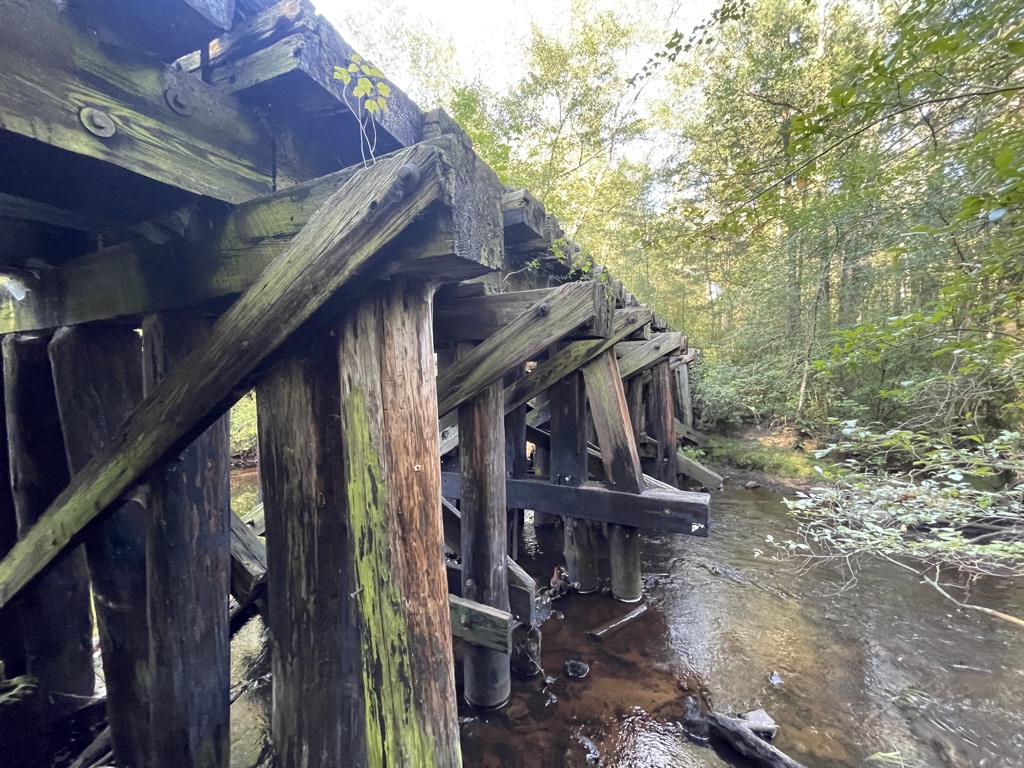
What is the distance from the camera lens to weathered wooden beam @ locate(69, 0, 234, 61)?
2.68ft

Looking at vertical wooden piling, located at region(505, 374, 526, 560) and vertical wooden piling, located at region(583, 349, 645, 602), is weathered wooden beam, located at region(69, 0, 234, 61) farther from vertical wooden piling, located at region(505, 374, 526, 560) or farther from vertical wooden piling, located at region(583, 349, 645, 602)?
vertical wooden piling, located at region(505, 374, 526, 560)

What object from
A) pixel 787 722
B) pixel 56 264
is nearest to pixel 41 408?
pixel 56 264

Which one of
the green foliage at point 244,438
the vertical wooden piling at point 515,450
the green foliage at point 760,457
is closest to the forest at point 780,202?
the green foliage at point 760,457

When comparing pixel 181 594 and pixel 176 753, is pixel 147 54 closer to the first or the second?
pixel 181 594

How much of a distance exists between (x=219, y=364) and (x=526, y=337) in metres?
1.45

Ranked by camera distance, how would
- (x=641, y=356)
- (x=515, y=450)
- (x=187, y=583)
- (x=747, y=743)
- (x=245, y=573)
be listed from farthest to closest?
1. (x=641, y=356)
2. (x=515, y=450)
3. (x=747, y=743)
4. (x=245, y=573)
5. (x=187, y=583)

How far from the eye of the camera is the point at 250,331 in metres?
0.95

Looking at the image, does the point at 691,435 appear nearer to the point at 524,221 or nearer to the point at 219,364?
the point at 524,221

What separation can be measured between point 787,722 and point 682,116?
Answer: 13.4 m

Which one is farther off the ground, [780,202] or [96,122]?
[780,202]

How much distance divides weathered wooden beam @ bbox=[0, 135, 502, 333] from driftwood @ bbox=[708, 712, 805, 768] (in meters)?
3.05

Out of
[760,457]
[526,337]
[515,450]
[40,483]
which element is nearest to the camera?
[40,483]

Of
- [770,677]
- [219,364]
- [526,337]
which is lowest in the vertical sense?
[770,677]

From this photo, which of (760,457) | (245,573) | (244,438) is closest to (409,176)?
(245,573)
